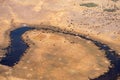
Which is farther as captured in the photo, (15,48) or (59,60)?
(15,48)

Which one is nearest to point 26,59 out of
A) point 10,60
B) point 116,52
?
point 10,60

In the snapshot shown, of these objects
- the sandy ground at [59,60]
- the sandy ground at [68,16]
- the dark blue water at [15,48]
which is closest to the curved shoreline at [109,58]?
the dark blue water at [15,48]

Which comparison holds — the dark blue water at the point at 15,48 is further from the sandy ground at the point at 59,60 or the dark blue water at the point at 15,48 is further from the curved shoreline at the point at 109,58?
the sandy ground at the point at 59,60

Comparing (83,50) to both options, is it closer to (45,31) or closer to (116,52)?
(116,52)

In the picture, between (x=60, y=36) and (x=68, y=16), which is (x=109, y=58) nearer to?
(x=60, y=36)

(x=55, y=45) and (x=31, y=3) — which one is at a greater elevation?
(x=31, y=3)

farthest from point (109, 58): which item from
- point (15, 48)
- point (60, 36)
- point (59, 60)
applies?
point (15, 48)
